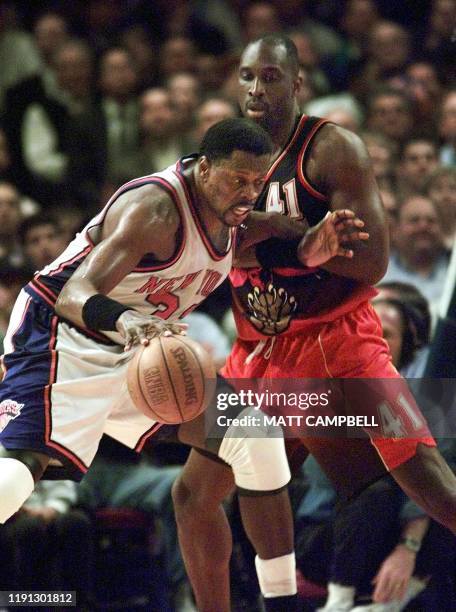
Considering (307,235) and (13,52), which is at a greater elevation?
(13,52)

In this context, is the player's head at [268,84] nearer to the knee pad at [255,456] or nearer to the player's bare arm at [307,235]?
the player's bare arm at [307,235]

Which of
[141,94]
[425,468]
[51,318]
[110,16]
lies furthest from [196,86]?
[425,468]

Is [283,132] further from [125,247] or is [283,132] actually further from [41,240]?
[41,240]

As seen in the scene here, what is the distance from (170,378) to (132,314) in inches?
10.4

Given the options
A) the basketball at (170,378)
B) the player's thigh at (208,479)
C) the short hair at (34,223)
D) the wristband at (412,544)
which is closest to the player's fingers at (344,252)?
the basketball at (170,378)

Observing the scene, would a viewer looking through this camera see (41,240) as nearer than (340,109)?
Yes

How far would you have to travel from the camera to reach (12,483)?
11.4ft

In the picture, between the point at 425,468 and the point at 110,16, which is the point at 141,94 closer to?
the point at 110,16

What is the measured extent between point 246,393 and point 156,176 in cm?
88

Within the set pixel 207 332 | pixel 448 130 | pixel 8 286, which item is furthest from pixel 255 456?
pixel 448 130

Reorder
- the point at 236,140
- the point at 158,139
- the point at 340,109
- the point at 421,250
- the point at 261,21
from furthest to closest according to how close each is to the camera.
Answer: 1. the point at 261,21
2. the point at 158,139
3. the point at 340,109
4. the point at 421,250
5. the point at 236,140

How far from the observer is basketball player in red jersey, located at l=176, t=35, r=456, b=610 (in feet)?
12.4

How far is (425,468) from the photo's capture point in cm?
364

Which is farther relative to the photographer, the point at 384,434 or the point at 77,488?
the point at 77,488
